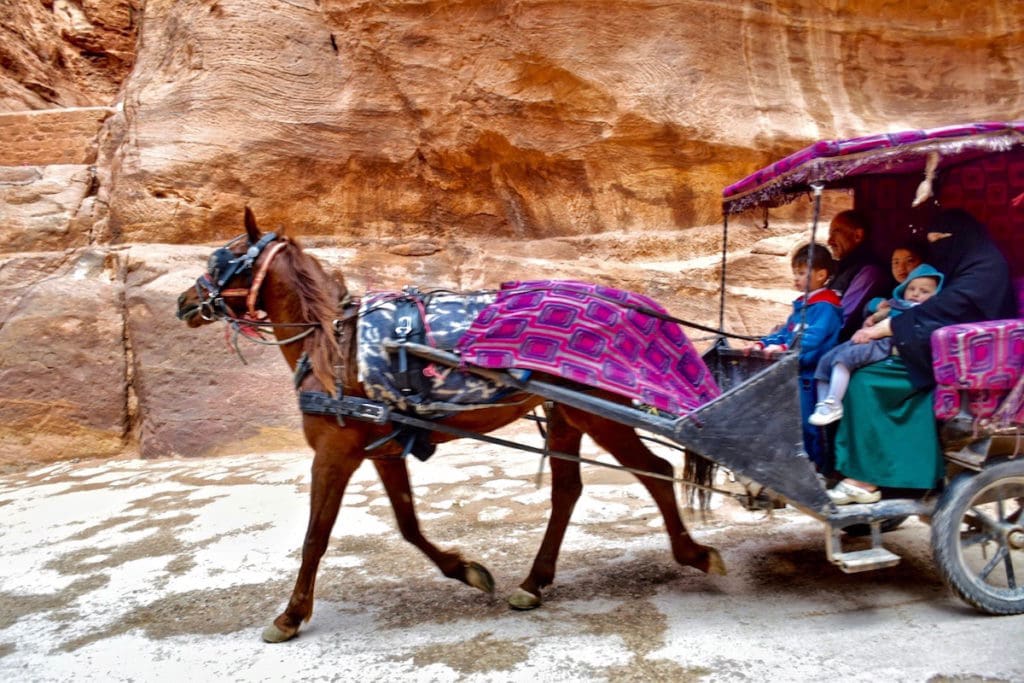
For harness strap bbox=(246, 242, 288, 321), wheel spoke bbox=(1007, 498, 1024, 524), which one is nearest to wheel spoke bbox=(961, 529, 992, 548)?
wheel spoke bbox=(1007, 498, 1024, 524)

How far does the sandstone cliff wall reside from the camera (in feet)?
27.1

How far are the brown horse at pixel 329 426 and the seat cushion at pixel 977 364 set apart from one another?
4.05ft

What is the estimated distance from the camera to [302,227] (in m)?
8.87

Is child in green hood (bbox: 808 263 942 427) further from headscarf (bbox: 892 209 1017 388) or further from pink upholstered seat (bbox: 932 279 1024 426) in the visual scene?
pink upholstered seat (bbox: 932 279 1024 426)

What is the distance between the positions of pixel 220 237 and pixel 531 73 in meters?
4.18

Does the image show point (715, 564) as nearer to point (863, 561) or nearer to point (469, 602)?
point (863, 561)

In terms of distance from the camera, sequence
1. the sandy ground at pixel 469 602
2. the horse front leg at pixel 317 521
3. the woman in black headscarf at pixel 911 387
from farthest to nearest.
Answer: the horse front leg at pixel 317 521 → the woman in black headscarf at pixel 911 387 → the sandy ground at pixel 469 602

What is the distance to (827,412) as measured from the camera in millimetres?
3098

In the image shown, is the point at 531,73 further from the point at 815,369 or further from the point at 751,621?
the point at 751,621

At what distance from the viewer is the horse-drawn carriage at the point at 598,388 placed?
289 cm

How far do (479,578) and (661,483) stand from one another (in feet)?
3.19

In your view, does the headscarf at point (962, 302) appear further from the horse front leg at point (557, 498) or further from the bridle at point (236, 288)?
the bridle at point (236, 288)

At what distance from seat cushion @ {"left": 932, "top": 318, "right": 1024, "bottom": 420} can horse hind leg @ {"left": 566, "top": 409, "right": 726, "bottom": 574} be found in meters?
1.17

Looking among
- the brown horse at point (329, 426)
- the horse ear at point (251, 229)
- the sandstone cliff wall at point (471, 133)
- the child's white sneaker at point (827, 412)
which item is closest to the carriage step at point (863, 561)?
the child's white sneaker at point (827, 412)
